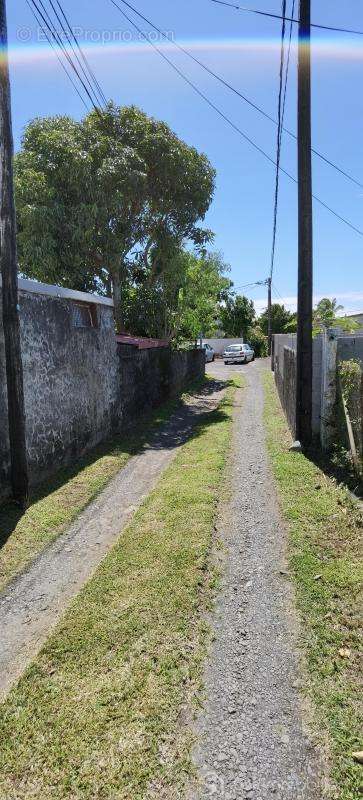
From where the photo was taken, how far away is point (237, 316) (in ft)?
154

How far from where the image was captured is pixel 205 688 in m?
2.94

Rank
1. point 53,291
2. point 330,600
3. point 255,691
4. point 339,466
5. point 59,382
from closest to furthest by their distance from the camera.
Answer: point 255,691
point 330,600
point 339,466
point 53,291
point 59,382

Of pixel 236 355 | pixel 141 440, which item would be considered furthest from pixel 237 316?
pixel 141 440

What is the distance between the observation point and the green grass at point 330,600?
8.23 ft

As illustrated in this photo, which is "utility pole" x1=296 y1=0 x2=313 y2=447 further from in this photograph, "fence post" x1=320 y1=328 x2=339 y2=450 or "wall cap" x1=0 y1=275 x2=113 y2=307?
"wall cap" x1=0 y1=275 x2=113 y2=307

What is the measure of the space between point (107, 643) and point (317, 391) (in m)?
6.36

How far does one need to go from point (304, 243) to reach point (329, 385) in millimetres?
2562

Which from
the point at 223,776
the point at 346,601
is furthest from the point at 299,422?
the point at 223,776

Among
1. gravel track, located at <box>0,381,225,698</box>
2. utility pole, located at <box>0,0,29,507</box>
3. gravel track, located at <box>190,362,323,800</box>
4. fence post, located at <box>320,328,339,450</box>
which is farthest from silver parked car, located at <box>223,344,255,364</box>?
gravel track, located at <box>190,362,323,800</box>

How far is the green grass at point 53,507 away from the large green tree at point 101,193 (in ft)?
25.7

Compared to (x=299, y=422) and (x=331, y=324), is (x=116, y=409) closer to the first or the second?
(x=299, y=422)

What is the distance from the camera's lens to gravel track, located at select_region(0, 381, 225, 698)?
3504 mm

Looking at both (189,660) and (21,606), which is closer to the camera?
(189,660)

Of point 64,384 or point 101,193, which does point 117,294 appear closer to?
point 101,193
